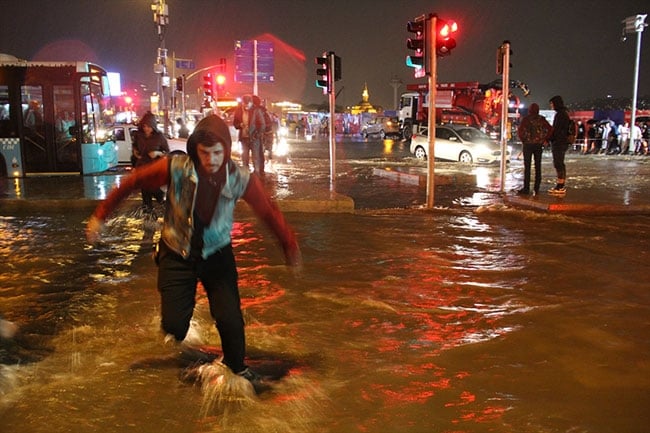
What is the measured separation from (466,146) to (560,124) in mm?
12040

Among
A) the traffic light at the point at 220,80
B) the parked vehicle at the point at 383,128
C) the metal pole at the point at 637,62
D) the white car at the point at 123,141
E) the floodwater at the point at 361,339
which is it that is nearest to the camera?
the floodwater at the point at 361,339

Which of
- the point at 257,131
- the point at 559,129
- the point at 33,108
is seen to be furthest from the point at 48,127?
the point at 559,129

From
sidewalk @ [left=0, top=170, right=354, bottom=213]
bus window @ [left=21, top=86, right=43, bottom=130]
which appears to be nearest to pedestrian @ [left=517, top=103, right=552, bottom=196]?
sidewalk @ [left=0, top=170, right=354, bottom=213]

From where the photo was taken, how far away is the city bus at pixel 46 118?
56.0ft

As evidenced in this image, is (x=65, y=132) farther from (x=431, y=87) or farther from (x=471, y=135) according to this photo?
(x=471, y=135)

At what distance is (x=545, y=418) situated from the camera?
3592 millimetres

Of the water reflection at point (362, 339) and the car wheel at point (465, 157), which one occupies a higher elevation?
the car wheel at point (465, 157)

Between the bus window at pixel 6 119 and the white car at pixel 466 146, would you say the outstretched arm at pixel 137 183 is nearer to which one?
the bus window at pixel 6 119

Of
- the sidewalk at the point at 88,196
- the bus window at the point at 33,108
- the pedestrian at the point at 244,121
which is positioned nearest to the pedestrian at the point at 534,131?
the sidewalk at the point at 88,196

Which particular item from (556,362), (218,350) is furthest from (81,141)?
(556,362)

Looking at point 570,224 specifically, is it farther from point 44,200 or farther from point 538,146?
point 44,200

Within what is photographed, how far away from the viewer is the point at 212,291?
12.5ft

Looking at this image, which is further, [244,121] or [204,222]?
[244,121]

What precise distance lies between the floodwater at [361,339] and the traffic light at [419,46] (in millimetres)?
4461
